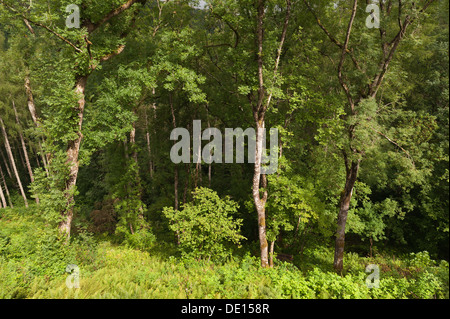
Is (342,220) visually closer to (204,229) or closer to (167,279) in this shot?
(204,229)

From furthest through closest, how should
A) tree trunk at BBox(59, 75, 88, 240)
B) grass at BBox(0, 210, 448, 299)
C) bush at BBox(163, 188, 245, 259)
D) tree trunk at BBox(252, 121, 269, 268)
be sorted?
bush at BBox(163, 188, 245, 259)
tree trunk at BBox(252, 121, 269, 268)
tree trunk at BBox(59, 75, 88, 240)
grass at BBox(0, 210, 448, 299)

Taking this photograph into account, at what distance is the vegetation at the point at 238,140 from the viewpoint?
771 centimetres

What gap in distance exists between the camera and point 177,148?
14141 millimetres

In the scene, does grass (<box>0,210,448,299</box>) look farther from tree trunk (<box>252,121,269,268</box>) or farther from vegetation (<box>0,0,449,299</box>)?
tree trunk (<box>252,121,269,268</box>)

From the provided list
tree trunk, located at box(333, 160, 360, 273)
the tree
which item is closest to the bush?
tree trunk, located at box(333, 160, 360, 273)

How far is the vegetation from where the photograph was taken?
7.71m

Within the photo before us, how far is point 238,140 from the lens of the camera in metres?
13.0

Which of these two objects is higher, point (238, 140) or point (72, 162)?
point (72, 162)

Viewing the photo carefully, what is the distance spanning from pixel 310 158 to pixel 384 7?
24.3 feet

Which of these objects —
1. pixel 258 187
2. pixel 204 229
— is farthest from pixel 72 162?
pixel 258 187

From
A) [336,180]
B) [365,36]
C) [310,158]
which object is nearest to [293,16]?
[365,36]
